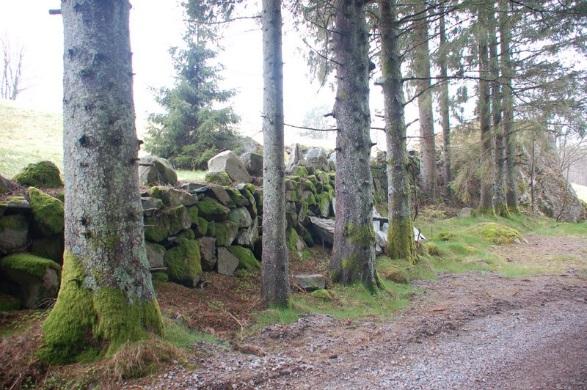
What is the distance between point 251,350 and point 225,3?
5452mm

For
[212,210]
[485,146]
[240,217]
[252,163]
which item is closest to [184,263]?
[212,210]

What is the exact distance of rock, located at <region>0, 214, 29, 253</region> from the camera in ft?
12.8

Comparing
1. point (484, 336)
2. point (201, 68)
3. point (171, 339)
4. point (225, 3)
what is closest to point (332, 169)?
point (201, 68)

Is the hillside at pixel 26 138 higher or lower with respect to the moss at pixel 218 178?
higher

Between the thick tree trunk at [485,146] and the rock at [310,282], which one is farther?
the thick tree trunk at [485,146]

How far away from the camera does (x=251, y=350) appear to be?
385cm

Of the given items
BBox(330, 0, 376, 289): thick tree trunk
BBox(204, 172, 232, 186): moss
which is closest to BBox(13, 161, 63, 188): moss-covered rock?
BBox(204, 172, 232, 186): moss

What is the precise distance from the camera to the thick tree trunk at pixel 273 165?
5.06 meters

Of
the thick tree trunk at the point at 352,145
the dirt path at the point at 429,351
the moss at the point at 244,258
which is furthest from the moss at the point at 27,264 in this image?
the thick tree trunk at the point at 352,145

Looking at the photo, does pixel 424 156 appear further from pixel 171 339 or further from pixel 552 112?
pixel 171 339

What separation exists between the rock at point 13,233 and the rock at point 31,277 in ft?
0.33

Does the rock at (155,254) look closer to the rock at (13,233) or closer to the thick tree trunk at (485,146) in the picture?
the rock at (13,233)

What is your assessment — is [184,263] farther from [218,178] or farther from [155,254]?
[218,178]

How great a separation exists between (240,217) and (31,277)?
315 centimetres
